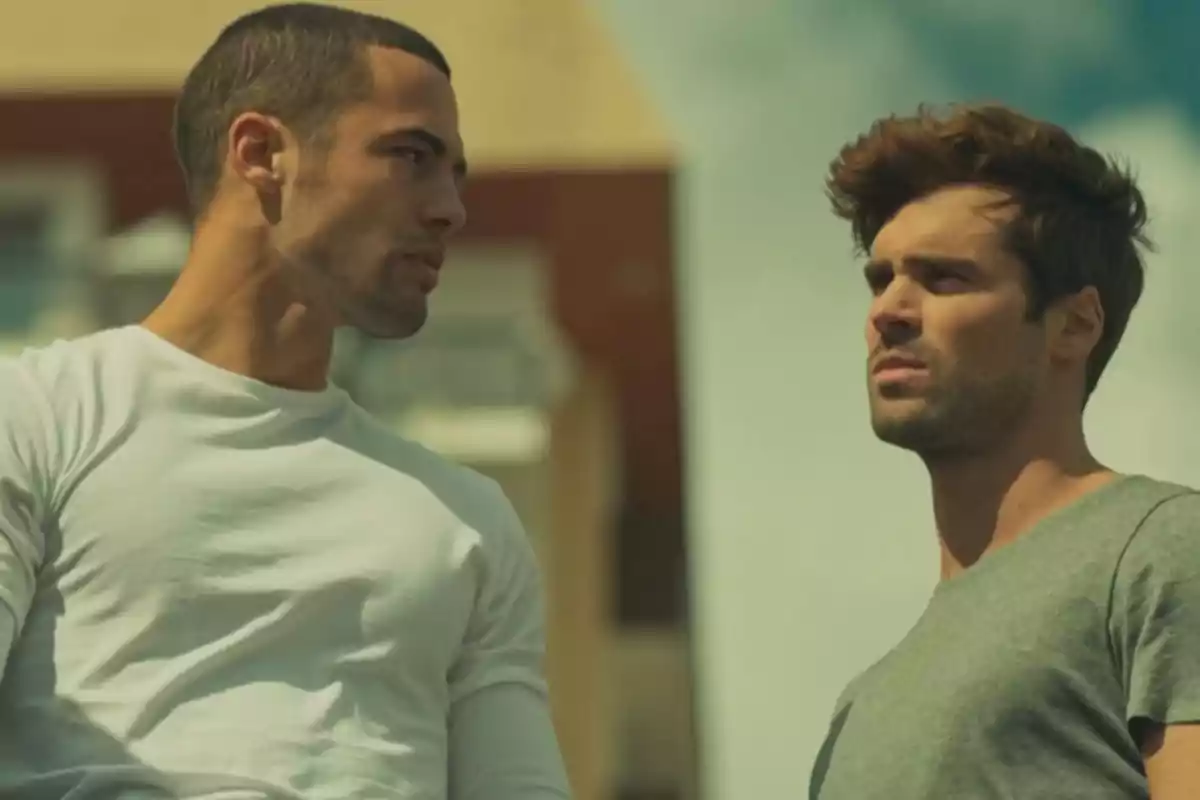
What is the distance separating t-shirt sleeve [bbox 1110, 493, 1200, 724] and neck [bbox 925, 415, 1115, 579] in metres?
0.18

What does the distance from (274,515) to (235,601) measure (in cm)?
11

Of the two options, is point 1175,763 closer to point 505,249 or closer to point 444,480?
point 444,480

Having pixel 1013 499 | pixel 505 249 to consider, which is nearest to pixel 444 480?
pixel 1013 499

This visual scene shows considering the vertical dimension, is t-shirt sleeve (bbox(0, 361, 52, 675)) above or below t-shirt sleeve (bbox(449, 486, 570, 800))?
above

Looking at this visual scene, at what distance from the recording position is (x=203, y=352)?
3.06m

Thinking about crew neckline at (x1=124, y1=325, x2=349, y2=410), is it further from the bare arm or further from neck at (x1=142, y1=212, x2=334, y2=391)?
the bare arm

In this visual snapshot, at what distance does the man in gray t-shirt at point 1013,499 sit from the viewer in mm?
2879

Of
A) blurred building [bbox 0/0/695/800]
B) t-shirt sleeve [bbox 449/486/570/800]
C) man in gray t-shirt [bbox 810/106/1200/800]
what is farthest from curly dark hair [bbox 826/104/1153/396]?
blurred building [bbox 0/0/695/800]

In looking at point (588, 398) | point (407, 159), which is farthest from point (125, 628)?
point (588, 398)

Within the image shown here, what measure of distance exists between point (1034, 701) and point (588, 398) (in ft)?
35.3

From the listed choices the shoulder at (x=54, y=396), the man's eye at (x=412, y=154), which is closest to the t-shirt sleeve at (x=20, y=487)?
the shoulder at (x=54, y=396)

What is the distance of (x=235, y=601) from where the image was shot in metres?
2.91

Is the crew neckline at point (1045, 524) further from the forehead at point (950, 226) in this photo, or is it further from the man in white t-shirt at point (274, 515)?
the man in white t-shirt at point (274, 515)

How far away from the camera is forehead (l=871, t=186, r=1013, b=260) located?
3215mm
